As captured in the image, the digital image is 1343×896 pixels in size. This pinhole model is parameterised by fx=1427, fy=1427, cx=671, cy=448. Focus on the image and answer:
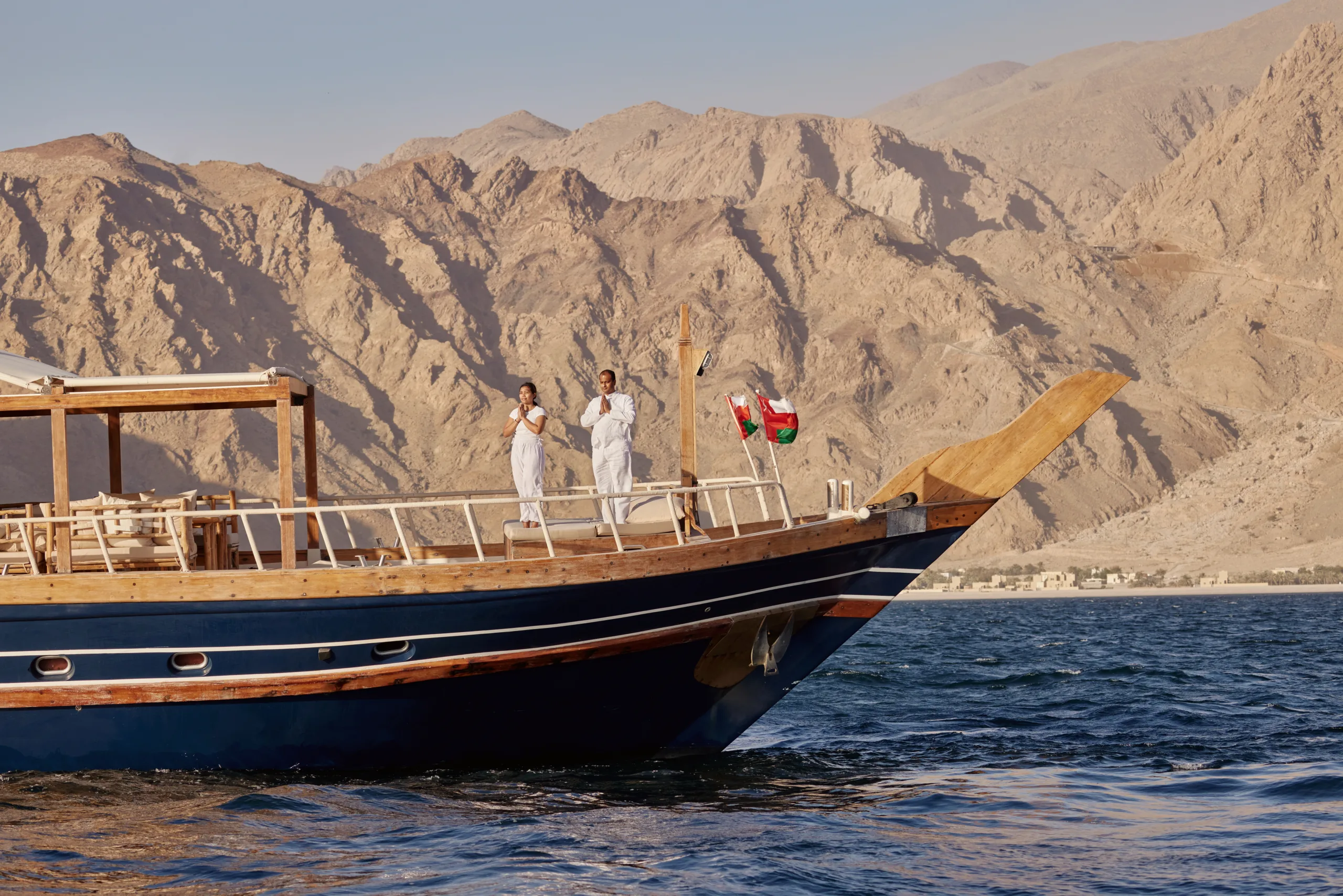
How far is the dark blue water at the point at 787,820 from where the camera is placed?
32.2 feet

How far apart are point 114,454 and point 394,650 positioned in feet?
17.1

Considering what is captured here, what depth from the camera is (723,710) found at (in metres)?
14.0

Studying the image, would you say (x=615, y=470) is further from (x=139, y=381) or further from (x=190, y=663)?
(x=139, y=381)

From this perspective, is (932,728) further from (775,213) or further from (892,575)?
(775,213)

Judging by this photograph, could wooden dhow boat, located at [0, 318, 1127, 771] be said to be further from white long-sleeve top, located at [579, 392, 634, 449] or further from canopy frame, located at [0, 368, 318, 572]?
white long-sleeve top, located at [579, 392, 634, 449]

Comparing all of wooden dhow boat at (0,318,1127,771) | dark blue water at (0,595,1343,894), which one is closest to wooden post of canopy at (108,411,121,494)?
wooden dhow boat at (0,318,1127,771)

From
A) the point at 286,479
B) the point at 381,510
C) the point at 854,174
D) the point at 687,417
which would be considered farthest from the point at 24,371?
the point at 854,174

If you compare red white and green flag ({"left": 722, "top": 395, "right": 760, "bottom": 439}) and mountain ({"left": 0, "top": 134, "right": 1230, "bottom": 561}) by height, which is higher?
mountain ({"left": 0, "top": 134, "right": 1230, "bottom": 561})

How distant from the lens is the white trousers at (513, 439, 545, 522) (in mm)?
13906

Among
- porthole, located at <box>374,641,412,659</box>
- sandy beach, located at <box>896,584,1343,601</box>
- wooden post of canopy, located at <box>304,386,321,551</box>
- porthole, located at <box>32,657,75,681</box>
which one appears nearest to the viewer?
porthole, located at <box>32,657,75,681</box>

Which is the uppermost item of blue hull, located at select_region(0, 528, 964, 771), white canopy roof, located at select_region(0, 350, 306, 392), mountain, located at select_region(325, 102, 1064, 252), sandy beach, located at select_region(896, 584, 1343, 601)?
mountain, located at select_region(325, 102, 1064, 252)

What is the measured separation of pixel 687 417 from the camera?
13680 mm

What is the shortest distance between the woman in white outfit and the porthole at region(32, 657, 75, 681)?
4204 mm

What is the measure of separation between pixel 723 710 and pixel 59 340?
77771 millimetres
